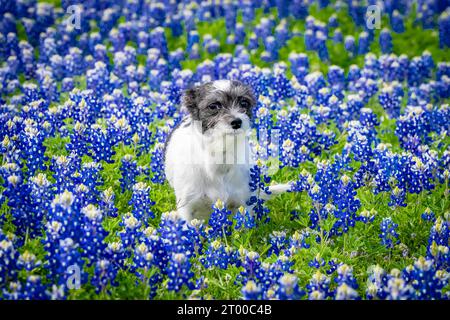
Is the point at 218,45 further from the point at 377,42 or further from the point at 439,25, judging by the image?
the point at 439,25

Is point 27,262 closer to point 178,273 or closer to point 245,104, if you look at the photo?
point 178,273

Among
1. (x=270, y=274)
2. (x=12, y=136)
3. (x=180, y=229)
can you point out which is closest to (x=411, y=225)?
(x=270, y=274)

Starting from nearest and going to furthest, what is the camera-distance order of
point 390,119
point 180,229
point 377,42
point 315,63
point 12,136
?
point 180,229, point 12,136, point 390,119, point 315,63, point 377,42

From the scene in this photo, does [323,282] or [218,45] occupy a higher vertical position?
[218,45]

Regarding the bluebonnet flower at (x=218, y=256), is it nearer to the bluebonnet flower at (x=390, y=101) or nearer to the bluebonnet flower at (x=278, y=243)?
the bluebonnet flower at (x=278, y=243)

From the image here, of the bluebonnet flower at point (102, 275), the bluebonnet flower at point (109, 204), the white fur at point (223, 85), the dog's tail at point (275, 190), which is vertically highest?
the white fur at point (223, 85)

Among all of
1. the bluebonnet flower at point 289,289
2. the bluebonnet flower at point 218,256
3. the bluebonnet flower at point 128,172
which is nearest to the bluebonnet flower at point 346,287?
the bluebonnet flower at point 289,289
